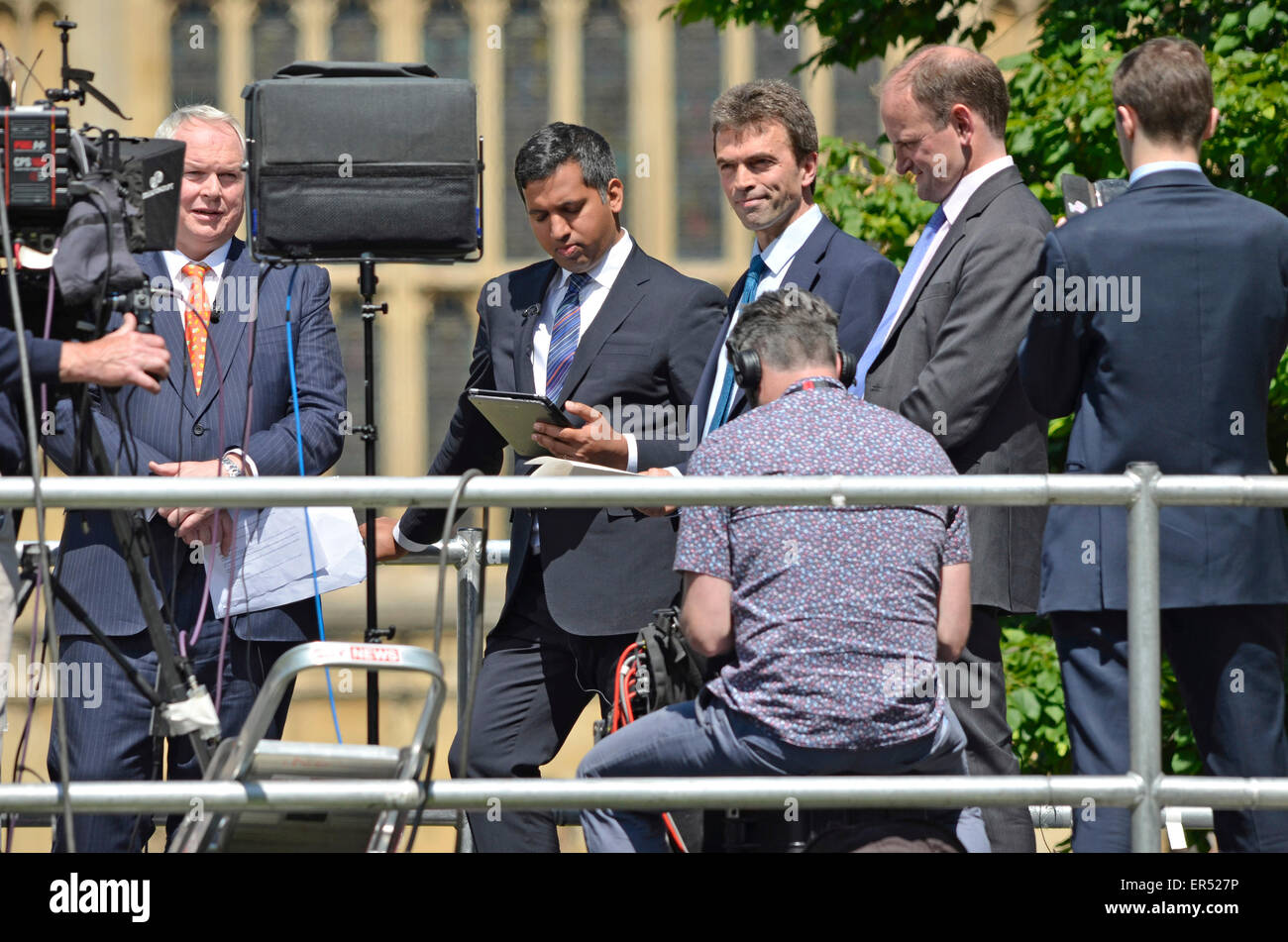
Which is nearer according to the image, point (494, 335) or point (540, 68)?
point (494, 335)

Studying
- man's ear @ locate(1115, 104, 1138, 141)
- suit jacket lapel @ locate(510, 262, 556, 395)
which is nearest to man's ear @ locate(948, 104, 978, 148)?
man's ear @ locate(1115, 104, 1138, 141)

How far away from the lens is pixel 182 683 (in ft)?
13.4

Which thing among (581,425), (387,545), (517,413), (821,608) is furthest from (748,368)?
(387,545)

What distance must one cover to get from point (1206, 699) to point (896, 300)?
1.20 metres

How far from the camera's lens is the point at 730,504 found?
3.50 m

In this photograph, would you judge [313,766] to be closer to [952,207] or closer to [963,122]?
[952,207]

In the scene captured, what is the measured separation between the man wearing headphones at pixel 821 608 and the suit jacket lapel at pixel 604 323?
1241 mm

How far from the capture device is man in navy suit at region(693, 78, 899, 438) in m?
4.88
